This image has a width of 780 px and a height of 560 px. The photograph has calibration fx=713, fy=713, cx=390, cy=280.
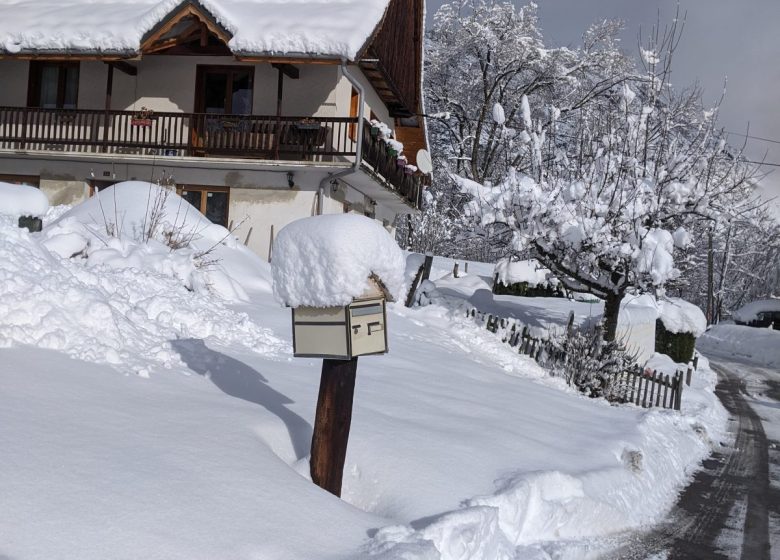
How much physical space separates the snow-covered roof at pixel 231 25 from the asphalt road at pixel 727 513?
37.6ft

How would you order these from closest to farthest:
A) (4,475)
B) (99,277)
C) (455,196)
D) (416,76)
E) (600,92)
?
(4,475), (99,277), (416,76), (600,92), (455,196)

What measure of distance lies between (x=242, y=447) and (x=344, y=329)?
3.35ft

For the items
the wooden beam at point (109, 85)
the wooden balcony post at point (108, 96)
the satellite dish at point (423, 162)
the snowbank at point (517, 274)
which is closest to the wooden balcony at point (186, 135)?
the wooden balcony post at point (108, 96)

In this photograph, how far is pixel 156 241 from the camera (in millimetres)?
10727

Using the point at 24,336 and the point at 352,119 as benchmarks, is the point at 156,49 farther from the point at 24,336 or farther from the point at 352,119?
the point at 24,336

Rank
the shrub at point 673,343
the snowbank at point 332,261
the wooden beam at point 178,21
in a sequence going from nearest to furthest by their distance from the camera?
the snowbank at point 332,261, the wooden beam at point 178,21, the shrub at point 673,343

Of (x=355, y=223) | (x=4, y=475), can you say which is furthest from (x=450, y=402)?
(x=4, y=475)

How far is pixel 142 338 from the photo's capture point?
6.52m

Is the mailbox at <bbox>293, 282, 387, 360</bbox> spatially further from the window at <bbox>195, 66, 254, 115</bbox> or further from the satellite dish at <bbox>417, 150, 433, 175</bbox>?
the satellite dish at <bbox>417, 150, 433, 175</bbox>

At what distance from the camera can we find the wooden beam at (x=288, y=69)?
17719mm

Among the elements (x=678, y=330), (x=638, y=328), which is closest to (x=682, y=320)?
(x=678, y=330)

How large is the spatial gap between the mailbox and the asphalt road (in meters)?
2.59

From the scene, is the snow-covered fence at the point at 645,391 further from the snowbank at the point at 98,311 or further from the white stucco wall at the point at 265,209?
the white stucco wall at the point at 265,209

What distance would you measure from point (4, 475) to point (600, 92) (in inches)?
1366
